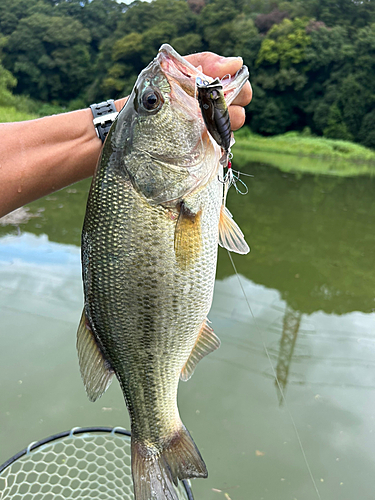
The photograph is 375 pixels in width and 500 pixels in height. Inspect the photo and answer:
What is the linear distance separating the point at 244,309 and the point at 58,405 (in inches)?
84.3

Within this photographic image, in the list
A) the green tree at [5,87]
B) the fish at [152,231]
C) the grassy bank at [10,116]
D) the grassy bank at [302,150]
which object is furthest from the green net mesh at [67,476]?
the green tree at [5,87]

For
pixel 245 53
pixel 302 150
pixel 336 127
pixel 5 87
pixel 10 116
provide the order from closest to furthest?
pixel 10 116
pixel 302 150
pixel 5 87
pixel 336 127
pixel 245 53

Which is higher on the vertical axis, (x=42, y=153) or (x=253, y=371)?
(x=42, y=153)

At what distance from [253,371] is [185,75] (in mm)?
2663

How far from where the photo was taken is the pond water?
96.7 inches

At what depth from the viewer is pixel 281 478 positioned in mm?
2375

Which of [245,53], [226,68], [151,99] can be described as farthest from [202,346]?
[245,53]

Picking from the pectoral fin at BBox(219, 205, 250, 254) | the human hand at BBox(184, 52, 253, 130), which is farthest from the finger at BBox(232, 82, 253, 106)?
the pectoral fin at BBox(219, 205, 250, 254)

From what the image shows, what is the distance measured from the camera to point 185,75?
4.09ft

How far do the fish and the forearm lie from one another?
0.37m

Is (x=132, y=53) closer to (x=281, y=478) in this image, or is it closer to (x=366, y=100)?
(x=366, y=100)

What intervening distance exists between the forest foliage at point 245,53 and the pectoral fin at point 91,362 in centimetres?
2487

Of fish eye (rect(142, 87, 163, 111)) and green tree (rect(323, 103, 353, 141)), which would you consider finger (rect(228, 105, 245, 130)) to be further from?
green tree (rect(323, 103, 353, 141))

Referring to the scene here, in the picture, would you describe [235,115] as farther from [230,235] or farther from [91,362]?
[91,362]
